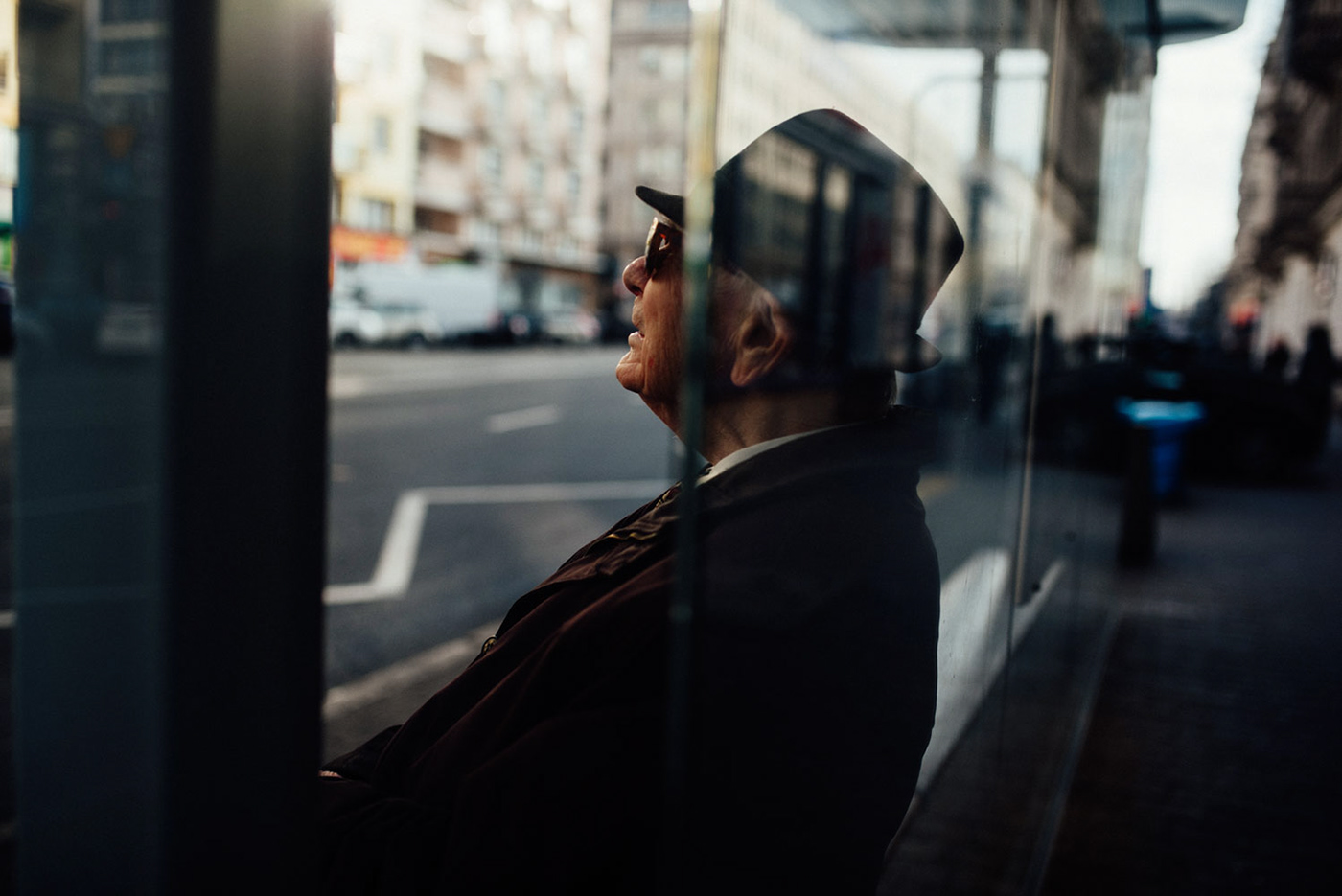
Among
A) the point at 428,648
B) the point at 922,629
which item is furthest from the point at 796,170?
the point at 428,648

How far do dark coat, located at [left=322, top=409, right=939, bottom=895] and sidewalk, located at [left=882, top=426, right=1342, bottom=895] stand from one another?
139 cm

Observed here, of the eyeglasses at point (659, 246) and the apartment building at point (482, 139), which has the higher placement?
the apartment building at point (482, 139)

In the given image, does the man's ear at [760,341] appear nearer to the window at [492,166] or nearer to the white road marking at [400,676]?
the white road marking at [400,676]

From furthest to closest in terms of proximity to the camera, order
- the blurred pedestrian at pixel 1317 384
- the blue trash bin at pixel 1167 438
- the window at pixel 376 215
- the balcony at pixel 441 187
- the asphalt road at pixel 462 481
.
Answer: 1. the balcony at pixel 441 187
2. the window at pixel 376 215
3. the blurred pedestrian at pixel 1317 384
4. the blue trash bin at pixel 1167 438
5. the asphalt road at pixel 462 481

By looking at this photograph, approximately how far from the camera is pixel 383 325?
117 ft

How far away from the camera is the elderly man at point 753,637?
3.79 ft

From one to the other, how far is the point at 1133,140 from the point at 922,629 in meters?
4.80

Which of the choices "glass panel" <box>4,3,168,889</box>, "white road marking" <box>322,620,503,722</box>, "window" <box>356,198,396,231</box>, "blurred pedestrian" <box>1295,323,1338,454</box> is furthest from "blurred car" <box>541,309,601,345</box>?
"glass panel" <box>4,3,168,889</box>

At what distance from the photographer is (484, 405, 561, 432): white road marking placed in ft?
49.8

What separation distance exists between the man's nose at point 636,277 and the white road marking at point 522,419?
1333 centimetres

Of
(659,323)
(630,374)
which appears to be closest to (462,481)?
(630,374)

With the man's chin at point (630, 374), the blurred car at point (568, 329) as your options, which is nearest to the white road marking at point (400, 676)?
the man's chin at point (630, 374)

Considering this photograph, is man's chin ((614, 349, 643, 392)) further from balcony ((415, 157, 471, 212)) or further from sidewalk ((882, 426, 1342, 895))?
balcony ((415, 157, 471, 212))

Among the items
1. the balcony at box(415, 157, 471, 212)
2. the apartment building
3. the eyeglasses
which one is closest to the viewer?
the eyeglasses
